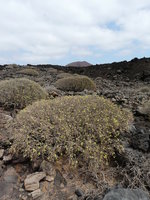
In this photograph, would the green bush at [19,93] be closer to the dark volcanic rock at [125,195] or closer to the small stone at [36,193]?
the small stone at [36,193]

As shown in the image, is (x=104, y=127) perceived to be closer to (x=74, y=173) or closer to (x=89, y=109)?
(x=89, y=109)

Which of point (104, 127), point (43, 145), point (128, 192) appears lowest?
point (128, 192)

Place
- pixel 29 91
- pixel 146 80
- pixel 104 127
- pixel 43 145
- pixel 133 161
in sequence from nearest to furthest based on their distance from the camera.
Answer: pixel 133 161, pixel 43 145, pixel 104 127, pixel 29 91, pixel 146 80

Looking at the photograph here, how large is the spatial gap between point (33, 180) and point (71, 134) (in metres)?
0.89

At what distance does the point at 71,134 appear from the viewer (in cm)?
309

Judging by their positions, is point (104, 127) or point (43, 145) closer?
point (43, 145)

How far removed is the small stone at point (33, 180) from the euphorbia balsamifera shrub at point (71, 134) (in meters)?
0.26

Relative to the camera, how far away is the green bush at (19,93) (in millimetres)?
5281

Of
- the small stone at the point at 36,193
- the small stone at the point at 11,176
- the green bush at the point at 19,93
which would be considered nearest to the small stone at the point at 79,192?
the small stone at the point at 36,193

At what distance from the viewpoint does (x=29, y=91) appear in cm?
564

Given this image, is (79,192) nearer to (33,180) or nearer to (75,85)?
(33,180)

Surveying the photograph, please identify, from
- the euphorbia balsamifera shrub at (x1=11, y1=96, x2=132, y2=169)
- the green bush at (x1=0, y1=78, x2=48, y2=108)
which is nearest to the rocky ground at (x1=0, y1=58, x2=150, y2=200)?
the euphorbia balsamifera shrub at (x1=11, y1=96, x2=132, y2=169)

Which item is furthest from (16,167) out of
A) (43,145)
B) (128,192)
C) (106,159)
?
(128,192)

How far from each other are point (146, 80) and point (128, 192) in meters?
16.2
